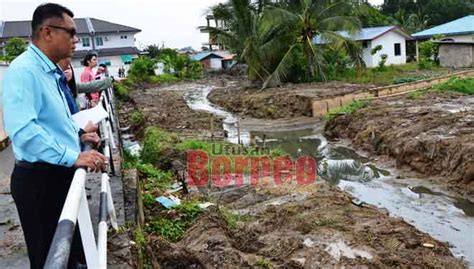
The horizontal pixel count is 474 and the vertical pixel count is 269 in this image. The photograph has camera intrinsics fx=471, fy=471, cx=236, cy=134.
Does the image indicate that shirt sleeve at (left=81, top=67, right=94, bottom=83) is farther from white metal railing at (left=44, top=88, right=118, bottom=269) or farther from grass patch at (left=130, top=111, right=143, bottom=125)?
grass patch at (left=130, top=111, right=143, bottom=125)

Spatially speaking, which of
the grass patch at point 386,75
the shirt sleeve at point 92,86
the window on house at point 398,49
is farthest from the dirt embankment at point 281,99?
the shirt sleeve at point 92,86

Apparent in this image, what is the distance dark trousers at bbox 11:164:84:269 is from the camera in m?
2.52

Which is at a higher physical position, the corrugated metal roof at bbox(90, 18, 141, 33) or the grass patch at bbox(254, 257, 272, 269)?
the corrugated metal roof at bbox(90, 18, 141, 33)

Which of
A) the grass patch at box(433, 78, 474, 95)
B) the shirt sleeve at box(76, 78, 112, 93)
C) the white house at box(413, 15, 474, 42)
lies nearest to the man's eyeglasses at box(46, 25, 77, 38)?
the shirt sleeve at box(76, 78, 112, 93)

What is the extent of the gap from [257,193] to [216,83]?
28.6 m

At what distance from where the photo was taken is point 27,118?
2.27 metres

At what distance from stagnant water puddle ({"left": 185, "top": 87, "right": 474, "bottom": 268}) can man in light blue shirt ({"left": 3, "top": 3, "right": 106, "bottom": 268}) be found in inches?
245

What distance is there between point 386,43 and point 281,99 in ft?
49.7

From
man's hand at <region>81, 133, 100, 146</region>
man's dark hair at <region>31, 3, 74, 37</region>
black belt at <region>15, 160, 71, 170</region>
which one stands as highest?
man's dark hair at <region>31, 3, 74, 37</region>

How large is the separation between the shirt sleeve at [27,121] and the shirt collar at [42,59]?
135mm

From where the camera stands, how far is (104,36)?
48.1 meters

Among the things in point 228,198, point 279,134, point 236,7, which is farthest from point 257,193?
point 236,7

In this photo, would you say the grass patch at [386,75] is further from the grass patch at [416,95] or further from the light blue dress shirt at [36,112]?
the light blue dress shirt at [36,112]

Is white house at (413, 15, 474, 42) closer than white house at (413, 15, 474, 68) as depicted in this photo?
No
